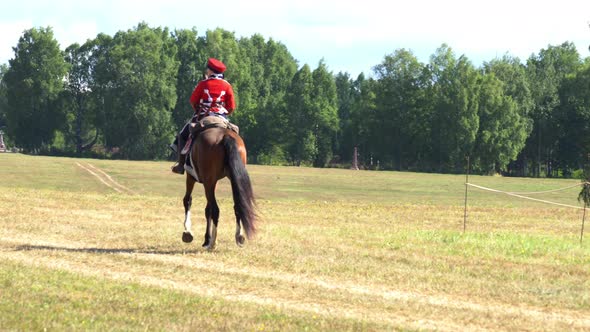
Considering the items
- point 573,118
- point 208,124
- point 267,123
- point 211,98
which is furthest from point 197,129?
point 573,118

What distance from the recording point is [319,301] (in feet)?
35.9

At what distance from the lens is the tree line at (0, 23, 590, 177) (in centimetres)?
10744

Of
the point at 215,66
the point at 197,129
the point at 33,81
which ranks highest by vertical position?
the point at 33,81

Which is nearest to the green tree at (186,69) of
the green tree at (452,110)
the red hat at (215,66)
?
the green tree at (452,110)

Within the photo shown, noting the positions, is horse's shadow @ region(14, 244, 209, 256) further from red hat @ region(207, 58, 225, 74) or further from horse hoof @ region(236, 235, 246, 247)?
red hat @ region(207, 58, 225, 74)

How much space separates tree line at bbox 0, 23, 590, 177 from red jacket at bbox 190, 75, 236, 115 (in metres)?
91.3

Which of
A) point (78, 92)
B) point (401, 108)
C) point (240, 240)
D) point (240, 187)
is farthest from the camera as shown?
point (78, 92)

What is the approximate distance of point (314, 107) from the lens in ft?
367

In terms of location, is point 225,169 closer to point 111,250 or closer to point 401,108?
point 111,250

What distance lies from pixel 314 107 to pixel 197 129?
95.9 m

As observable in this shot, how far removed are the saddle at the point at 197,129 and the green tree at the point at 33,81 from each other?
104 meters

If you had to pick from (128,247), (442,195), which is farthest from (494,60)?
(128,247)

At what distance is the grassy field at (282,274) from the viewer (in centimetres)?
980

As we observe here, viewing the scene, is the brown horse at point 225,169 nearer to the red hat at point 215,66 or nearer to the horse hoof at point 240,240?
the horse hoof at point 240,240
